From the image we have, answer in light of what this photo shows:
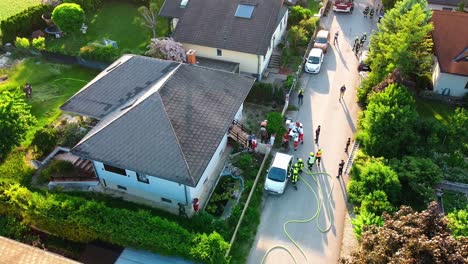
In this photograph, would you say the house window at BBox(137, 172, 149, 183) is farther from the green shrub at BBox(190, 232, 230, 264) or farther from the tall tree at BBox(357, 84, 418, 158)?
the tall tree at BBox(357, 84, 418, 158)

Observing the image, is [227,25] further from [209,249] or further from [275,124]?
[209,249]

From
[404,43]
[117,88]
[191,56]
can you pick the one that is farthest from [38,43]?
[404,43]

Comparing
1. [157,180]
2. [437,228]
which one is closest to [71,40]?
[157,180]

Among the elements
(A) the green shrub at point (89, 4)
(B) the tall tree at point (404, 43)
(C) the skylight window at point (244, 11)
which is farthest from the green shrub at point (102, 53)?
(B) the tall tree at point (404, 43)

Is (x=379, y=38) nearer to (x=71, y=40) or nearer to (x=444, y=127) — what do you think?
(x=444, y=127)

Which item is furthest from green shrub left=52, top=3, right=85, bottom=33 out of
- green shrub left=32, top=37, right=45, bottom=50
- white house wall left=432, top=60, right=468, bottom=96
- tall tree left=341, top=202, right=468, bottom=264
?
tall tree left=341, top=202, right=468, bottom=264

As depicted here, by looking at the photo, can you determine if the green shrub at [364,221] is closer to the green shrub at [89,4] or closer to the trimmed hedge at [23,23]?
the green shrub at [89,4]
